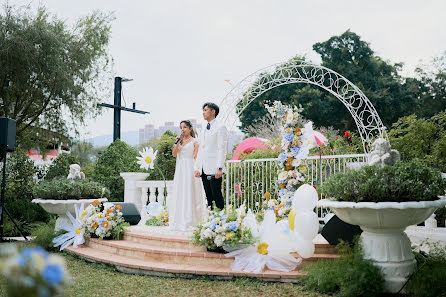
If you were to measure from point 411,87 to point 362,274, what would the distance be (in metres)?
22.3

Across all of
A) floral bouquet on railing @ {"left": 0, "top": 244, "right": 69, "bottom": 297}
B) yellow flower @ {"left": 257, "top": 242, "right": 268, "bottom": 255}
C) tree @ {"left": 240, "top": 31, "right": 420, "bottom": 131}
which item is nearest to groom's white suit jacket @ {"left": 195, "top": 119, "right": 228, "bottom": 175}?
yellow flower @ {"left": 257, "top": 242, "right": 268, "bottom": 255}

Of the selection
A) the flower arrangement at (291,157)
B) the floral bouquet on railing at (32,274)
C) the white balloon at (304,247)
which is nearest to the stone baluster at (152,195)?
the flower arrangement at (291,157)

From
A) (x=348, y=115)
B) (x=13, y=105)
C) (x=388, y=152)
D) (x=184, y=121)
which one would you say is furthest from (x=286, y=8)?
(x=348, y=115)

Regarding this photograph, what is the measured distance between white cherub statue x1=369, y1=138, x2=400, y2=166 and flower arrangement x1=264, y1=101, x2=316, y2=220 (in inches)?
55.6

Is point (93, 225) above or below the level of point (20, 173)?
below

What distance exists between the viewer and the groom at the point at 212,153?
529cm

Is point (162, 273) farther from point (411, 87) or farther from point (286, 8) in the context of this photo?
point (411, 87)

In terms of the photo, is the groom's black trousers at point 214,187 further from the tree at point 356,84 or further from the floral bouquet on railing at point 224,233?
the tree at point 356,84

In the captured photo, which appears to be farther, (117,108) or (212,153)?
(117,108)

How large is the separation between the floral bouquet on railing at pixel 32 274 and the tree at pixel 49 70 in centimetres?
985

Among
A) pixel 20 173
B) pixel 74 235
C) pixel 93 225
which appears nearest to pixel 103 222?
pixel 93 225

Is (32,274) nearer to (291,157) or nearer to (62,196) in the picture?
(291,157)

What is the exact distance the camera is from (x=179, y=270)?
4324 millimetres

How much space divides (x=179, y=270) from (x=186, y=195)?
1.59m
